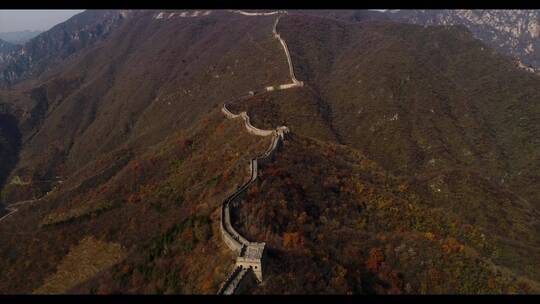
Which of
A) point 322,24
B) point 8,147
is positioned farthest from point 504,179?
point 8,147

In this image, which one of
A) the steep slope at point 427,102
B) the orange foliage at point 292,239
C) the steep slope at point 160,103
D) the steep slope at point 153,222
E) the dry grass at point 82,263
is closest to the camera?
the orange foliage at point 292,239

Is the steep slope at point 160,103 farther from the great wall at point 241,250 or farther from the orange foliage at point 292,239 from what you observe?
the orange foliage at point 292,239

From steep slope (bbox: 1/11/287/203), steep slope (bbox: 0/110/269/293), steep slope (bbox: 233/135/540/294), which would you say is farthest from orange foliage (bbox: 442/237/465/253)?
steep slope (bbox: 1/11/287/203)

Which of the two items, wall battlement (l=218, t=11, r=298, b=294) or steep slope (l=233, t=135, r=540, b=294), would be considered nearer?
wall battlement (l=218, t=11, r=298, b=294)

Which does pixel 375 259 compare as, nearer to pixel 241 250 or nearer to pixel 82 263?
pixel 241 250

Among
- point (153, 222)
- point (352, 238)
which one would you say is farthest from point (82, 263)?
point (352, 238)

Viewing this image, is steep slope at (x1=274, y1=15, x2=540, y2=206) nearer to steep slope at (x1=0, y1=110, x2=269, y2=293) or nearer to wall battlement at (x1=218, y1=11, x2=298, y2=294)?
steep slope at (x1=0, y1=110, x2=269, y2=293)

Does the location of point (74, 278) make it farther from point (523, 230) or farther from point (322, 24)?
point (322, 24)

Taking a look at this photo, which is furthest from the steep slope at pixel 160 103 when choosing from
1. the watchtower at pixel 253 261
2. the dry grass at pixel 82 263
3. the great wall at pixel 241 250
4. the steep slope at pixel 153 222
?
the watchtower at pixel 253 261

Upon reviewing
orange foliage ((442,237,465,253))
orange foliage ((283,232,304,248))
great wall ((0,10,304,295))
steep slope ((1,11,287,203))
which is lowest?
steep slope ((1,11,287,203))
